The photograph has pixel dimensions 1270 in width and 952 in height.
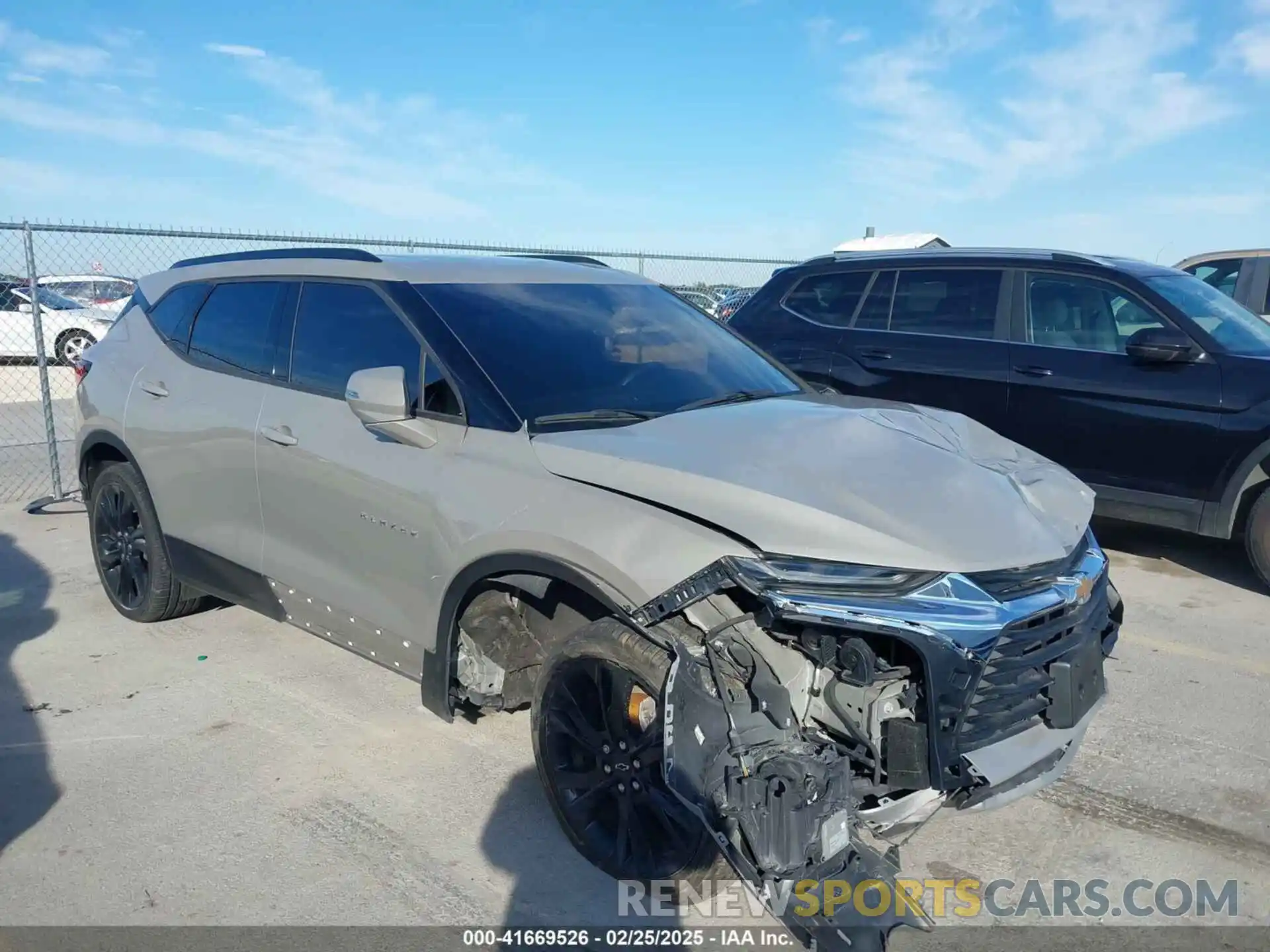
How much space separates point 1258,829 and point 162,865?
3.58 meters

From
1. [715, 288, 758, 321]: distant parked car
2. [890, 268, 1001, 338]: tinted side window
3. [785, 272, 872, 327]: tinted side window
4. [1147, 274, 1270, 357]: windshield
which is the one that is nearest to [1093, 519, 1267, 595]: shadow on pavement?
[1147, 274, 1270, 357]: windshield

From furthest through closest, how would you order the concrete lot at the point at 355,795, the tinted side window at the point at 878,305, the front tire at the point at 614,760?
the tinted side window at the point at 878,305, the concrete lot at the point at 355,795, the front tire at the point at 614,760

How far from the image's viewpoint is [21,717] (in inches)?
172

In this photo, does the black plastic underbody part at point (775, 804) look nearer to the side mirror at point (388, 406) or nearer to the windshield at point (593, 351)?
the windshield at point (593, 351)

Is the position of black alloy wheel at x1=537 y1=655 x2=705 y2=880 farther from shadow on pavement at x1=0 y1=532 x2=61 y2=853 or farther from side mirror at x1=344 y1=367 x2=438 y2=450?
shadow on pavement at x1=0 y1=532 x2=61 y2=853

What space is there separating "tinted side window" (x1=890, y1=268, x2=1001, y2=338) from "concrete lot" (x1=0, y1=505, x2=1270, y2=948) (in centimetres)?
236

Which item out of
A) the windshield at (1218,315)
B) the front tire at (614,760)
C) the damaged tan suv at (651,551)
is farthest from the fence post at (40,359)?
the windshield at (1218,315)

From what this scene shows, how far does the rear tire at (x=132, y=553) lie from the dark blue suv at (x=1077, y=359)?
429cm

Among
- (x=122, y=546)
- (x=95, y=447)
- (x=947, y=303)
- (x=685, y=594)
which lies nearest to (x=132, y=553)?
(x=122, y=546)

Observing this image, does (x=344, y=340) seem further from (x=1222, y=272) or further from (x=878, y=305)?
(x=1222, y=272)

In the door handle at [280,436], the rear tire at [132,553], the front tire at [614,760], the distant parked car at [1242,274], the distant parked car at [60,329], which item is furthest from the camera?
the distant parked car at [60,329]

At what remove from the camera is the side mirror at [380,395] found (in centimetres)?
346

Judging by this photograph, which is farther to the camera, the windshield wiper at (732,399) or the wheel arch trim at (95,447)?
the wheel arch trim at (95,447)

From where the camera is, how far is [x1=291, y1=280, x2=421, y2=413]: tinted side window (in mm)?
3795
